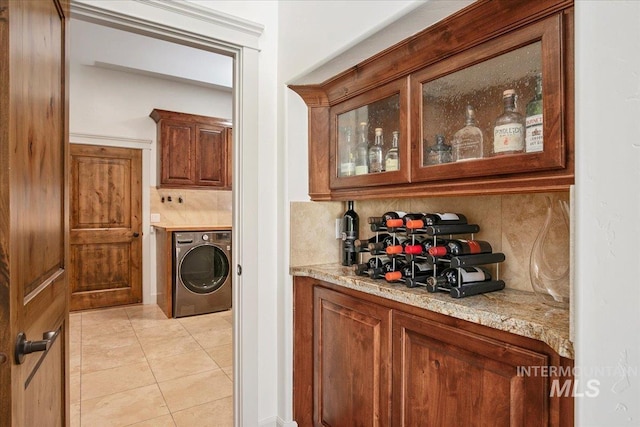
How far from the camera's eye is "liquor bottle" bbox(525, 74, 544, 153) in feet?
3.39

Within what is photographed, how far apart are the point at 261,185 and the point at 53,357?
1143 mm

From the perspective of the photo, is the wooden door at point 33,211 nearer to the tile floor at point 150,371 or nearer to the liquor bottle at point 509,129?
the tile floor at point 150,371

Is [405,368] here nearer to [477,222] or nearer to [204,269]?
[477,222]

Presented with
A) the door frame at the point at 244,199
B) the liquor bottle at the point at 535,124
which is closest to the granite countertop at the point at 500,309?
the liquor bottle at the point at 535,124

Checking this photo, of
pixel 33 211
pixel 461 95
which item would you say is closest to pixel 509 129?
pixel 461 95

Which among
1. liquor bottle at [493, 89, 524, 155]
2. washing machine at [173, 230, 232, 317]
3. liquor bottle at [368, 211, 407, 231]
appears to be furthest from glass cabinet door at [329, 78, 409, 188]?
washing machine at [173, 230, 232, 317]

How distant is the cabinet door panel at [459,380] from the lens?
38.4 inches

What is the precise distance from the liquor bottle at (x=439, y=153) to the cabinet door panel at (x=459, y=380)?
592 millimetres

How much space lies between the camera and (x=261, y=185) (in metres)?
1.95

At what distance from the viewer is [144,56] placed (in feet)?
13.1

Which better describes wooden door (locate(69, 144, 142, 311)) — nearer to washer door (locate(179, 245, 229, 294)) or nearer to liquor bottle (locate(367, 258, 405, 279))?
washer door (locate(179, 245, 229, 294))

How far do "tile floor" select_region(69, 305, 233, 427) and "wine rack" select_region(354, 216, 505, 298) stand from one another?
144 centimetres

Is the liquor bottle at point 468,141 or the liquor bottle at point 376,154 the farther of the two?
the liquor bottle at point 376,154

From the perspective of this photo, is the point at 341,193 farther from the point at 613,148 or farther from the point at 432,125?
the point at 613,148
